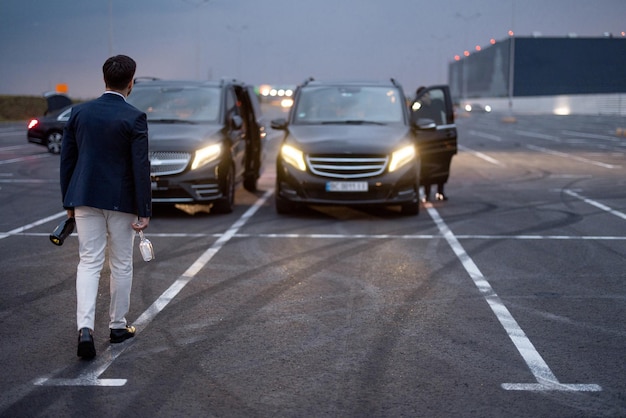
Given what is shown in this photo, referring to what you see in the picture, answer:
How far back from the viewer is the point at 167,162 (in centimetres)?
1207

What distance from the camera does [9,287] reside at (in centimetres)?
762

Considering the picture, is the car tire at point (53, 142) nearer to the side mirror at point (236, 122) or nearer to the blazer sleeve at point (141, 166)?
the side mirror at point (236, 122)

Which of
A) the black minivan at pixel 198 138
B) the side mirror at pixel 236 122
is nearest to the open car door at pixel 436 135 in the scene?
the side mirror at pixel 236 122

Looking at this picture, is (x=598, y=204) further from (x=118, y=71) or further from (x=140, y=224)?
(x=118, y=71)

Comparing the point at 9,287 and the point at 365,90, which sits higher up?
the point at 365,90

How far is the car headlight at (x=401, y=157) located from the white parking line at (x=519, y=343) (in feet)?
8.44

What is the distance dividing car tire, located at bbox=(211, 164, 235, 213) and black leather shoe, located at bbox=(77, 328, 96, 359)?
279 inches

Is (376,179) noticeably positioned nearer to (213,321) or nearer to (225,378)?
(213,321)

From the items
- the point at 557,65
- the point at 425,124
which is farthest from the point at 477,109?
the point at 425,124

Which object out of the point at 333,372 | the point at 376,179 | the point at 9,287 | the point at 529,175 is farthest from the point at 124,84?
the point at 529,175

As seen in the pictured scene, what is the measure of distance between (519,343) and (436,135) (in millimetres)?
7715

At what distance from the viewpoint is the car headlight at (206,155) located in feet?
39.9

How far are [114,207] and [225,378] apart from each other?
4.25ft

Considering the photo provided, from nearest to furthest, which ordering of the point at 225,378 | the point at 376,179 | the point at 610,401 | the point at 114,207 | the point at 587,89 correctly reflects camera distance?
the point at 610,401 < the point at 225,378 < the point at 114,207 < the point at 376,179 < the point at 587,89
